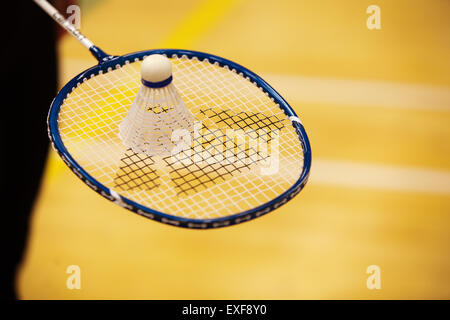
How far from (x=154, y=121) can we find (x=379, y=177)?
0.81 meters

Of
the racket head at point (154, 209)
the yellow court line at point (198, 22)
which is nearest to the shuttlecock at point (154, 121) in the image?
the racket head at point (154, 209)

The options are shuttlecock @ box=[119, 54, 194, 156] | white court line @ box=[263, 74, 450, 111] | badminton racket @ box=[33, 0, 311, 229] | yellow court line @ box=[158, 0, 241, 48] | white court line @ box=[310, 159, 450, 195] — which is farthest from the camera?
yellow court line @ box=[158, 0, 241, 48]

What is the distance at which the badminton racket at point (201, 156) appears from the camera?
1591mm

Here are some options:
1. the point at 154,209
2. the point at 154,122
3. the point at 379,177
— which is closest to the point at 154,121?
the point at 154,122

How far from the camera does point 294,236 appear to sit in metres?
1.95

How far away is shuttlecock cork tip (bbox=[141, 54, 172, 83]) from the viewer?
163cm

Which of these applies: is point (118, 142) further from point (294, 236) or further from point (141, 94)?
point (294, 236)

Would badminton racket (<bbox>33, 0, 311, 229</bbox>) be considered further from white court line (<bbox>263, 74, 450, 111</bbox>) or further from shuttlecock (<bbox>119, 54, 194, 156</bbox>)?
white court line (<bbox>263, 74, 450, 111</bbox>)

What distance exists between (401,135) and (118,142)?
3.37 feet

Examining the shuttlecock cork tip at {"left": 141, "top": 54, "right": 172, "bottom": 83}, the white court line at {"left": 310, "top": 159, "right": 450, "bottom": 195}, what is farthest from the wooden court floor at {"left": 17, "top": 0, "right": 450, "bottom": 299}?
the shuttlecock cork tip at {"left": 141, "top": 54, "right": 172, "bottom": 83}

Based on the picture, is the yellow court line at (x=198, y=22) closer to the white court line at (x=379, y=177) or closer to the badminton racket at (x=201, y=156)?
the badminton racket at (x=201, y=156)

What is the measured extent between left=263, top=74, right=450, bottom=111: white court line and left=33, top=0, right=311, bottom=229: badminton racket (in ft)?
0.81

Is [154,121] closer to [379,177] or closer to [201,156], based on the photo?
[201,156]

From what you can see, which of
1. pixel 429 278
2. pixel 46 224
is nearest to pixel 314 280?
pixel 429 278
